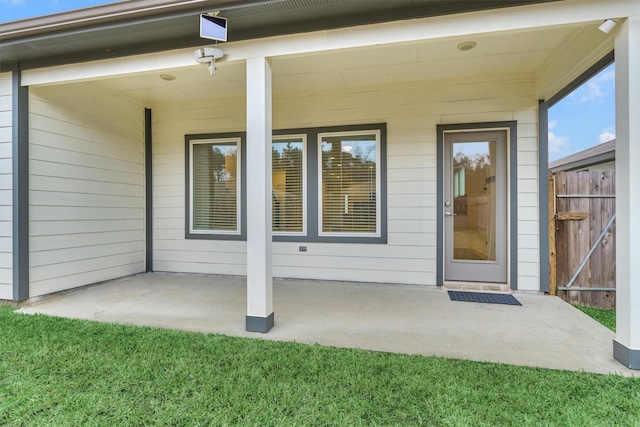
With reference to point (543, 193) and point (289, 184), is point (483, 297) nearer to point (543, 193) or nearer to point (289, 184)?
point (543, 193)

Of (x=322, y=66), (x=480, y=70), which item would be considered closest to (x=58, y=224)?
(x=322, y=66)

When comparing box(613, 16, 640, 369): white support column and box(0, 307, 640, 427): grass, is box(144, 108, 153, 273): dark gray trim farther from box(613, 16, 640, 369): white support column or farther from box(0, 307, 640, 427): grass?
box(613, 16, 640, 369): white support column

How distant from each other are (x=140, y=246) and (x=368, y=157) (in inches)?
157

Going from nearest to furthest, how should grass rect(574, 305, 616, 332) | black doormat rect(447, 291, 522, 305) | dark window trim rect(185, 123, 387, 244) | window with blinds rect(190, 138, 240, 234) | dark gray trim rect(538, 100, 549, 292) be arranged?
grass rect(574, 305, 616, 332), black doormat rect(447, 291, 522, 305), dark gray trim rect(538, 100, 549, 292), dark window trim rect(185, 123, 387, 244), window with blinds rect(190, 138, 240, 234)

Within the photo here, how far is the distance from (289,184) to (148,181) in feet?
8.01

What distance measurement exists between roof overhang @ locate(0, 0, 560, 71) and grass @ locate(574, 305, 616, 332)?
321 cm

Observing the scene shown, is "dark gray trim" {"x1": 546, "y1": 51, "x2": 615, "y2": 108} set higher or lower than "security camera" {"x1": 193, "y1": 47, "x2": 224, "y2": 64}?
lower

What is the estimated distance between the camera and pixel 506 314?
332 centimetres

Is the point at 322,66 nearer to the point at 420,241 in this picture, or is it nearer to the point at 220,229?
the point at 420,241

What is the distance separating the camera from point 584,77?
10.8 feet

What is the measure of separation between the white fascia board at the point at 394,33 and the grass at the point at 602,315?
2915 mm

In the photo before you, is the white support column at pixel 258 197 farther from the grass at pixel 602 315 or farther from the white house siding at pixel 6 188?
the grass at pixel 602 315

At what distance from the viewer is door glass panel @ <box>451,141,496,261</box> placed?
4.31 m

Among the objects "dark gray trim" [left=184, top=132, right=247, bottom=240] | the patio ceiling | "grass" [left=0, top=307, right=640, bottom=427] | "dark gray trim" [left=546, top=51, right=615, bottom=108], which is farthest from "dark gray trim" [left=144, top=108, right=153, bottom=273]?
"dark gray trim" [left=546, top=51, right=615, bottom=108]
